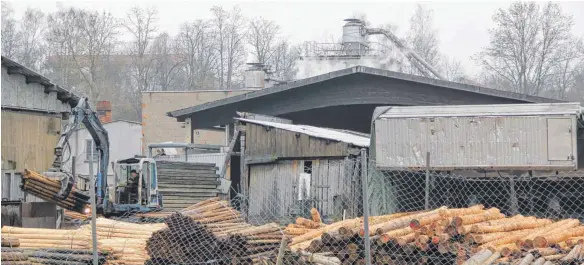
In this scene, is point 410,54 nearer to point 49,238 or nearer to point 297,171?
point 297,171

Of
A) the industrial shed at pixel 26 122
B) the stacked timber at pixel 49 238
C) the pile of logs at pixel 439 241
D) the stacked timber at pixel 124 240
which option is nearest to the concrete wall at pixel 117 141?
the industrial shed at pixel 26 122

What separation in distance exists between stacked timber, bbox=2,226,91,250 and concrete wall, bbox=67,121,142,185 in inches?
1533

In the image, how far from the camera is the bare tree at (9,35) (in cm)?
7288

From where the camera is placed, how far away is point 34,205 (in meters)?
27.3

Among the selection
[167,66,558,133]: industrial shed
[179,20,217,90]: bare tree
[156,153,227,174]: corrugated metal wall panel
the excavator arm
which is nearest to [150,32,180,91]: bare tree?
[179,20,217,90]: bare tree

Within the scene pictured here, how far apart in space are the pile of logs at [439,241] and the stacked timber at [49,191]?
13.5 m

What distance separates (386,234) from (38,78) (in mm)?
21627

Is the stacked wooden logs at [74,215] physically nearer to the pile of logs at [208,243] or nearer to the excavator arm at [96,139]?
the excavator arm at [96,139]

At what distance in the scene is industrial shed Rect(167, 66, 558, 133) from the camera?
30391 mm

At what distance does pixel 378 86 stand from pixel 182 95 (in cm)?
2322

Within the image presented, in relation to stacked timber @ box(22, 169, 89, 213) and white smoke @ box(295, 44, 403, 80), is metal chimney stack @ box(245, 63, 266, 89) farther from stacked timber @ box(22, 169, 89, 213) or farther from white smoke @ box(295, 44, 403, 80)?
stacked timber @ box(22, 169, 89, 213)

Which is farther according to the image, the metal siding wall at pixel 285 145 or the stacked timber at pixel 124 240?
the metal siding wall at pixel 285 145

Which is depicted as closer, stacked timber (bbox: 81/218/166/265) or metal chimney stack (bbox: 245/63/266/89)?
stacked timber (bbox: 81/218/166/265)

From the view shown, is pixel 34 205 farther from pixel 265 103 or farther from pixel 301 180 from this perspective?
pixel 265 103
